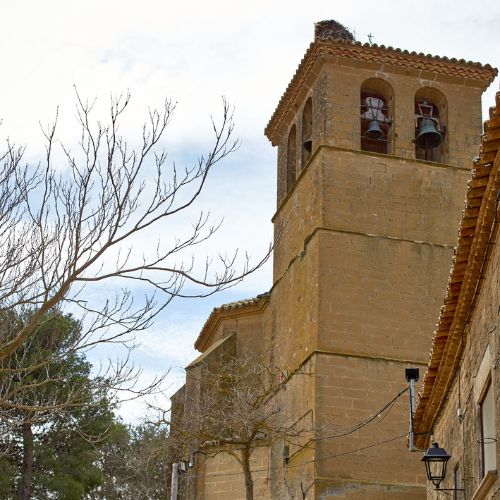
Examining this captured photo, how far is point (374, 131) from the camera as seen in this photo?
23547mm

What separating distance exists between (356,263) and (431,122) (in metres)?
4.04

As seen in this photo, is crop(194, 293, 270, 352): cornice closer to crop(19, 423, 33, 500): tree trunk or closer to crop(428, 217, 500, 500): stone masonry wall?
crop(19, 423, 33, 500): tree trunk

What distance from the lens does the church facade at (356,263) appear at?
2061 cm

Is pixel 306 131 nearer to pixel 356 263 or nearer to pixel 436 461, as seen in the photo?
pixel 356 263

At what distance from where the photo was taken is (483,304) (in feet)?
34.0

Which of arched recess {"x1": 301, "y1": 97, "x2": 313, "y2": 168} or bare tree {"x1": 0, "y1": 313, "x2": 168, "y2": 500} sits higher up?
arched recess {"x1": 301, "y1": 97, "x2": 313, "y2": 168}

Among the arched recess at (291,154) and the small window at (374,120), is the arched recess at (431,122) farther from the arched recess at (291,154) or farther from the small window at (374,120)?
the arched recess at (291,154)

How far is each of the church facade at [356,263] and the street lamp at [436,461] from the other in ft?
23.0

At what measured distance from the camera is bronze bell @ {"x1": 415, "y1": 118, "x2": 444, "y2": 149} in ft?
76.8

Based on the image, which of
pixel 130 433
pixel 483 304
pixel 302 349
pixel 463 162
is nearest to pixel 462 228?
pixel 483 304

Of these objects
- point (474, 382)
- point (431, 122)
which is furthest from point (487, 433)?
point (431, 122)

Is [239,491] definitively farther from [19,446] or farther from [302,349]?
[19,446]

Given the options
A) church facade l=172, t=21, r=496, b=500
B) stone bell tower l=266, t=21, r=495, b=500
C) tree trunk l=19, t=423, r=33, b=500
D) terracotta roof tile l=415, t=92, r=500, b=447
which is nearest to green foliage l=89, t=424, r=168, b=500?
tree trunk l=19, t=423, r=33, b=500

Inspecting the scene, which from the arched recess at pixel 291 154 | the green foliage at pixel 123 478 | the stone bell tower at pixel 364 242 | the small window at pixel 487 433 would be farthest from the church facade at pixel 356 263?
the small window at pixel 487 433
